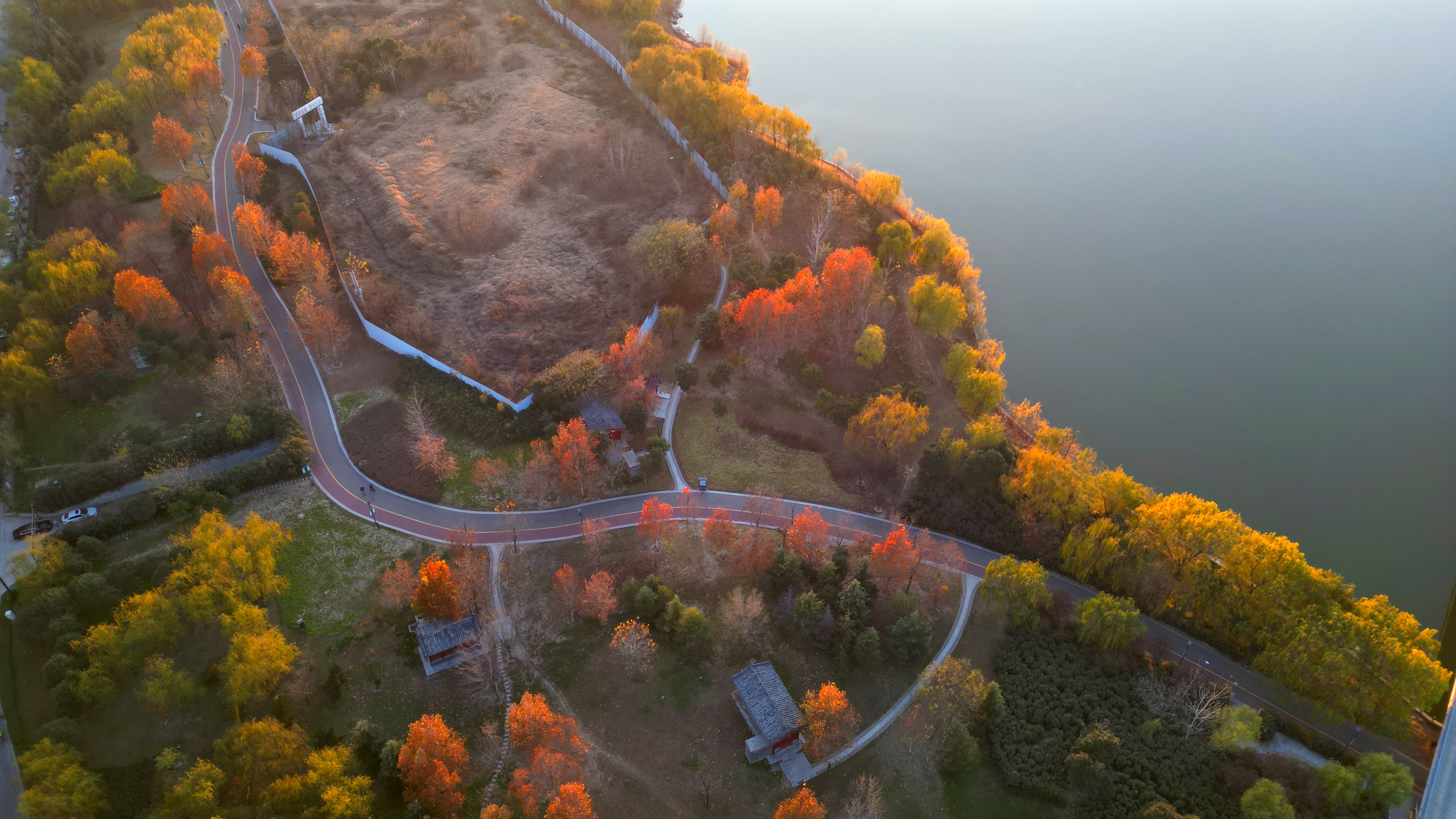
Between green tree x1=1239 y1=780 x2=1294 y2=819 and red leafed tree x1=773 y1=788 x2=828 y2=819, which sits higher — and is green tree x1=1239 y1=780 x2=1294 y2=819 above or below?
above

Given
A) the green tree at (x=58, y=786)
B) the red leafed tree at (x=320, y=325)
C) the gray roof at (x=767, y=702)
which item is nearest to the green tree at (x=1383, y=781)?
the gray roof at (x=767, y=702)

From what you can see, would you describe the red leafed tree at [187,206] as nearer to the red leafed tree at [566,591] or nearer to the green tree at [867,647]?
the red leafed tree at [566,591]

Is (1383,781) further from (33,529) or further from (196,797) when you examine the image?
(33,529)

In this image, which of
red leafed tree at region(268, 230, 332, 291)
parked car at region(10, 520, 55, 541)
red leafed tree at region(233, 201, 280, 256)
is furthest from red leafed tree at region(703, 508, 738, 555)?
red leafed tree at region(233, 201, 280, 256)

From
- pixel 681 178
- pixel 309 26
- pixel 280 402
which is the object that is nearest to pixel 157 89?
pixel 309 26

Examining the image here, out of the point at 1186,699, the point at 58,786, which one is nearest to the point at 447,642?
the point at 58,786

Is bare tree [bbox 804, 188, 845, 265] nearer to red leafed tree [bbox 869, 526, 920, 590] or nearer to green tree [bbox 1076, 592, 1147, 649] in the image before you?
red leafed tree [bbox 869, 526, 920, 590]

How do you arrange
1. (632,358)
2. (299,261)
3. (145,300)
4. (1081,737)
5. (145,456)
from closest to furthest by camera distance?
(1081,737) < (145,456) < (632,358) < (145,300) < (299,261)
